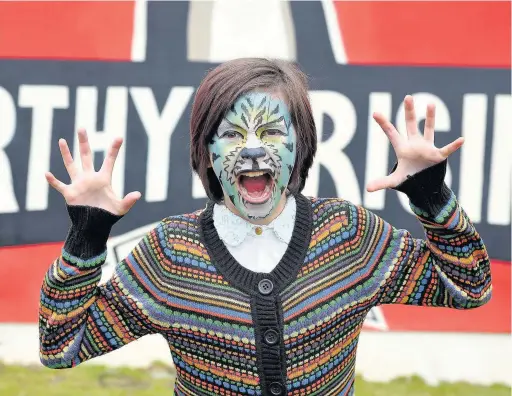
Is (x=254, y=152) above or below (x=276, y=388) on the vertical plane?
above

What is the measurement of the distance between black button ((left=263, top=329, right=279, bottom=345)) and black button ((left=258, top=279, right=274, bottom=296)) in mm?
66

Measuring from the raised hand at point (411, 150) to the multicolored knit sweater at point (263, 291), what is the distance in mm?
20

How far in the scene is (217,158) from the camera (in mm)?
1355

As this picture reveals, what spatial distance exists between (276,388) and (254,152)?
0.42m

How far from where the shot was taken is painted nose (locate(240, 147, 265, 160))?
4.32 feet

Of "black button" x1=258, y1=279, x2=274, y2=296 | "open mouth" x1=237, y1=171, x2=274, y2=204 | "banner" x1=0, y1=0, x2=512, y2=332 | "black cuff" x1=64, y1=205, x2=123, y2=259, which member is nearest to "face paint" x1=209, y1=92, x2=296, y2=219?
"open mouth" x1=237, y1=171, x2=274, y2=204

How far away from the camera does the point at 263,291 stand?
129 cm

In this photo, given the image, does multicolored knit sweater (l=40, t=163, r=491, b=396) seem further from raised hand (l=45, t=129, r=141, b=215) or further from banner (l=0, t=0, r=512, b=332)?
banner (l=0, t=0, r=512, b=332)

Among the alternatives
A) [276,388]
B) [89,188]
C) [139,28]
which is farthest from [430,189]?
[139,28]

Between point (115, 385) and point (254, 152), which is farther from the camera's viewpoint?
point (115, 385)

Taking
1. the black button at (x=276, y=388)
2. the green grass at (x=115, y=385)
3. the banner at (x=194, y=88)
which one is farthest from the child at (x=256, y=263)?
the banner at (x=194, y=88)

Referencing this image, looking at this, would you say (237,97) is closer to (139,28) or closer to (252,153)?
(252,153)

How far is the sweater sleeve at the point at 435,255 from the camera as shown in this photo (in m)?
1.27

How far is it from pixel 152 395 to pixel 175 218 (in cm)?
143
